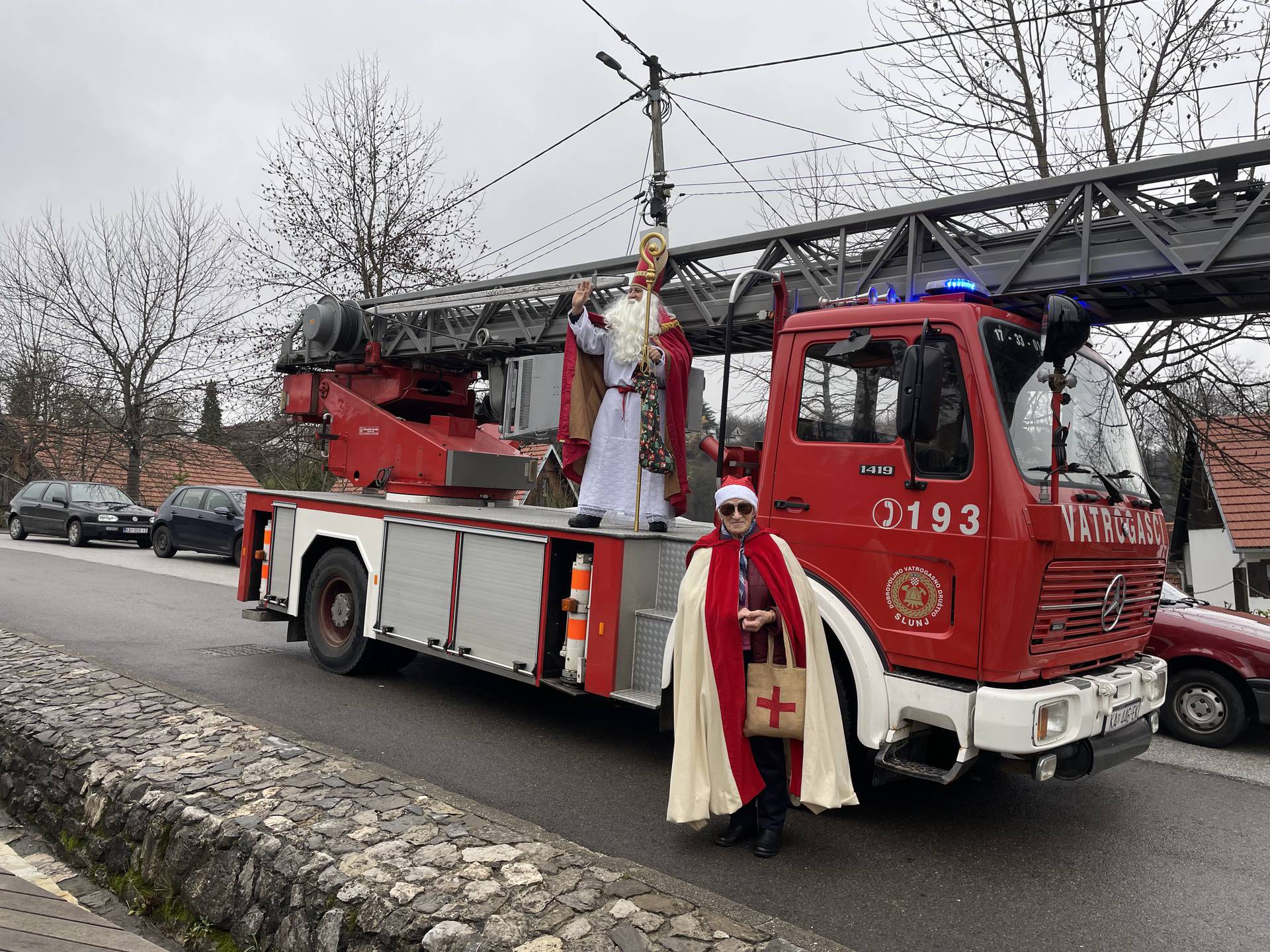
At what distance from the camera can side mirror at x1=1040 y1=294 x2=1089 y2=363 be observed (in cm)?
415

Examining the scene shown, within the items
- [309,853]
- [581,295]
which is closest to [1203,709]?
[581,295]

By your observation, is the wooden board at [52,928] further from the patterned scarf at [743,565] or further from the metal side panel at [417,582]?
the metal side panel at [417,582]

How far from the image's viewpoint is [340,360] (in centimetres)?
945

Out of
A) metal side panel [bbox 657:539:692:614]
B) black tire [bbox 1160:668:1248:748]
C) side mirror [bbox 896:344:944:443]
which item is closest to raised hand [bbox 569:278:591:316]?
metal side panel [bbox 657:539:692:614]

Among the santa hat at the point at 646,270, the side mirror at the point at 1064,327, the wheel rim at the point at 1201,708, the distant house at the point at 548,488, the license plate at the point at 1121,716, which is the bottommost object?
the wheel rim at the point at 1201,708

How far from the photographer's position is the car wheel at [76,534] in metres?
21.3

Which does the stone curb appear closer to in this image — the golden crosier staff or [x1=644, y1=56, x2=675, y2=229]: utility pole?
the golden crosier staff

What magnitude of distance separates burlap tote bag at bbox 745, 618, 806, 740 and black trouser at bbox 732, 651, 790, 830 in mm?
118

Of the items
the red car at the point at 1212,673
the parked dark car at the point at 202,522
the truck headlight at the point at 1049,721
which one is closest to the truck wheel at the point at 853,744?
the truck headlight at the point at 1049,721

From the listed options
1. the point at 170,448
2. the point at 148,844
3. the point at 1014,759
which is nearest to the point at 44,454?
the point at 170,448

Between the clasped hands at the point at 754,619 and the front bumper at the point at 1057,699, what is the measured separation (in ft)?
3.18

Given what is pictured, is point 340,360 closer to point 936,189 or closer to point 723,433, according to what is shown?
point 723,433

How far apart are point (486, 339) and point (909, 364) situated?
4.56 metres

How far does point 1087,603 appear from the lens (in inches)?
181
